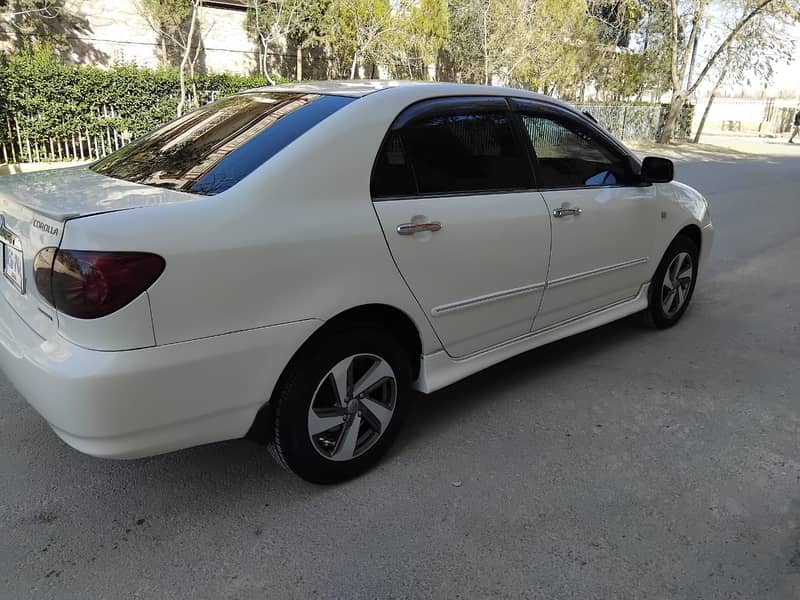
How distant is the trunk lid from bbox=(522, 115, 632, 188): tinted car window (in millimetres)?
1906

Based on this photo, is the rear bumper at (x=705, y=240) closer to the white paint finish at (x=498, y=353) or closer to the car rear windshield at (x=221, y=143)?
the white paint finish at (x=498, y=353)

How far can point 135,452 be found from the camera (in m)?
2.23

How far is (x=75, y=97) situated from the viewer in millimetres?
12336

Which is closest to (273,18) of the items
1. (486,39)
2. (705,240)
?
(486,39)

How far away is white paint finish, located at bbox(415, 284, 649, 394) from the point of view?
3.04 meters

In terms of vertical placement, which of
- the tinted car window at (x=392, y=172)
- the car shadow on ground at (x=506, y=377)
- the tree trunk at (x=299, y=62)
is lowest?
the car shadow on ground at (x=506, y=377)

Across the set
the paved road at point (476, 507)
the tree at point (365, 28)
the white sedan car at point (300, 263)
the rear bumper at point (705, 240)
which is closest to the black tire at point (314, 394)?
the white sedan car at point (300, 263)

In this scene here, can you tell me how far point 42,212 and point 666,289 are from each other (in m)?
3.96

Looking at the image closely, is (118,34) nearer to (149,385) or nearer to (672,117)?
(149,385)

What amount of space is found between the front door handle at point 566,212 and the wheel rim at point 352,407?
1.30m

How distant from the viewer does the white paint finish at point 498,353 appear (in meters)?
3.04

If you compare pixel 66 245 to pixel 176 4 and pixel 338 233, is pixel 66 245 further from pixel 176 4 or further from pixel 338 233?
pixel 176 4

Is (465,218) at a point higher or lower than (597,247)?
higher

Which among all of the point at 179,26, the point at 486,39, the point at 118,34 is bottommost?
the point at 118,34
